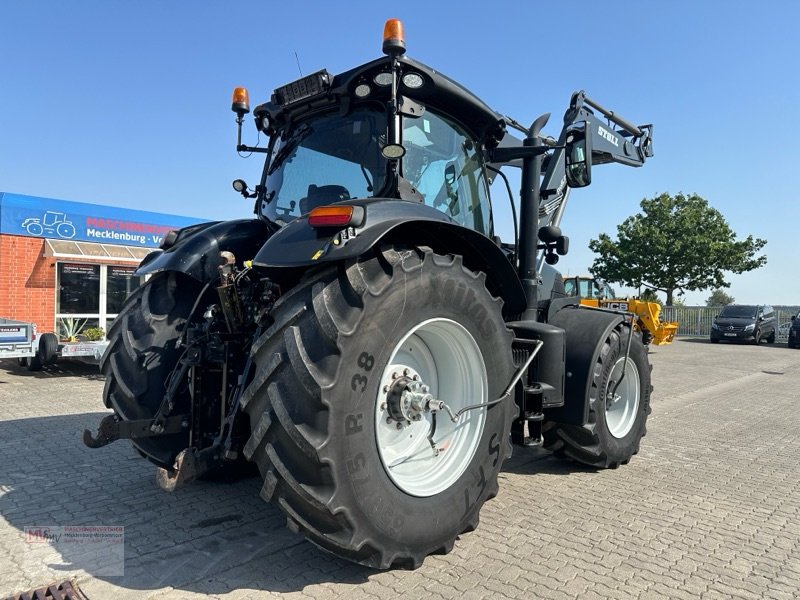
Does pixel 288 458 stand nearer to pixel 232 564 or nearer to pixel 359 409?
pixel 359 409

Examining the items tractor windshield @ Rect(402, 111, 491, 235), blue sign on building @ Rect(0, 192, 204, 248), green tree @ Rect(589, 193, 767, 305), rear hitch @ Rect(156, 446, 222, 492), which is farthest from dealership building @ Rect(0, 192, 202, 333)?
green tree @ Rect(589, 193, 767, 305)

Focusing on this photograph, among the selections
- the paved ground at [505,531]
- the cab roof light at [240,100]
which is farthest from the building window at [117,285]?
the cab roof light at [240,100]

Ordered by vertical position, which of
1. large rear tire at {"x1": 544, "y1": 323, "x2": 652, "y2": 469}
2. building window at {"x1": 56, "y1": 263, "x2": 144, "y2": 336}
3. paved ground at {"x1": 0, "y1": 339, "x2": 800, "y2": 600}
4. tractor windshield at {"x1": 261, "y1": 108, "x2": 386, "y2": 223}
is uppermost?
tractor windshield at {"x1": 261, "y1": 108, "x2": 386, "y2": 223}

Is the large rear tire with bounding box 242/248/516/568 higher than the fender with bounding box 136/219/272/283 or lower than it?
lower

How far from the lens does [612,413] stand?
5.16 metres

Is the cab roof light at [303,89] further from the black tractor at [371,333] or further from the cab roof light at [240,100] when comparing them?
the cab roof light at [240,100]

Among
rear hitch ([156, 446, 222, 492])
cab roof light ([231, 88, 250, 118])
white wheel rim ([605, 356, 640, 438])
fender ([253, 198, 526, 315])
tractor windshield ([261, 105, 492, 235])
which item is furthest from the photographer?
white wheel rim ([605, 356, 640, 438])

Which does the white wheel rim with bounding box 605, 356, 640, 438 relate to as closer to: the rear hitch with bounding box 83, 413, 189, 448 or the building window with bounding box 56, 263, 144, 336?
the rear hitch with bounding box 83, 413, 189, 448

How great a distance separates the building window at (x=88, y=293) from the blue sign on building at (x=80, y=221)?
0.81 metres

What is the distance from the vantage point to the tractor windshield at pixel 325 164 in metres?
3.51

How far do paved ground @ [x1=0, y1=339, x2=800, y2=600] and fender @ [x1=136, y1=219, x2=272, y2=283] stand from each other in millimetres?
1585

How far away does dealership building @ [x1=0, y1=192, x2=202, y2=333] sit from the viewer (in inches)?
499

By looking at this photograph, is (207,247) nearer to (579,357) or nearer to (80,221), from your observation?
(579,357)

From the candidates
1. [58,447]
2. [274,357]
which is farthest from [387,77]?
[58,447]
